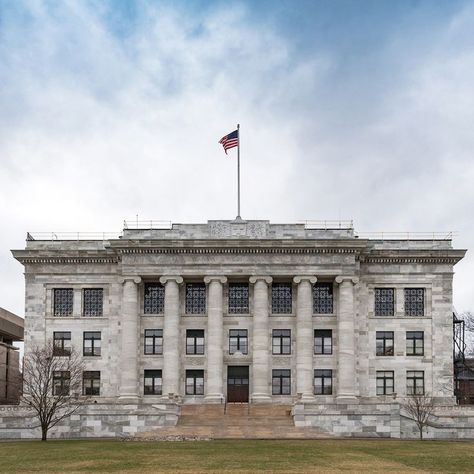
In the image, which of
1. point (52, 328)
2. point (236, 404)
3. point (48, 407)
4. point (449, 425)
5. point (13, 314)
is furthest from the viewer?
point (13, 314)

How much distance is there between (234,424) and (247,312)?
565 inches

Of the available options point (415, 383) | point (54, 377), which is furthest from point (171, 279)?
point (415, 383)

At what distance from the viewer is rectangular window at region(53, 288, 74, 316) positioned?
73.9 metres

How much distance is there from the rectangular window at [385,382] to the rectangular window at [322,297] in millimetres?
7057

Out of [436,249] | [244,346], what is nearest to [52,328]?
[244,346]

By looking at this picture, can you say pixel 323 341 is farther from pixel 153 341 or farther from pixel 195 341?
pixel 153 341

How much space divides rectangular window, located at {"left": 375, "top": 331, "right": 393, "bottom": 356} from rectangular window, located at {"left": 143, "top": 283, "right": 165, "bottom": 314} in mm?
A: 18689

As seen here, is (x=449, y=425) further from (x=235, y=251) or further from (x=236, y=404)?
(x=235, y=251)

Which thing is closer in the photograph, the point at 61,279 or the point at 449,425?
the point at 449,425

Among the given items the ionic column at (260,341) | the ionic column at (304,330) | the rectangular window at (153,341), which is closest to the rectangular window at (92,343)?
the rectangular window at (153,341)

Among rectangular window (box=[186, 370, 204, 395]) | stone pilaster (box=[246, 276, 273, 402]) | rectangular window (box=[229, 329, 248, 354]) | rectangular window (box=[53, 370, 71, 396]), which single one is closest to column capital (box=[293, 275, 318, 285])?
stone pilaster (box=[246, 276, 273, 402])

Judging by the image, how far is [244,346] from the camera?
7225 cm

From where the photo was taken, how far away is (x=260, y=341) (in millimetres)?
70688

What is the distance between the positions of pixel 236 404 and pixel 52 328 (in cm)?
1742
